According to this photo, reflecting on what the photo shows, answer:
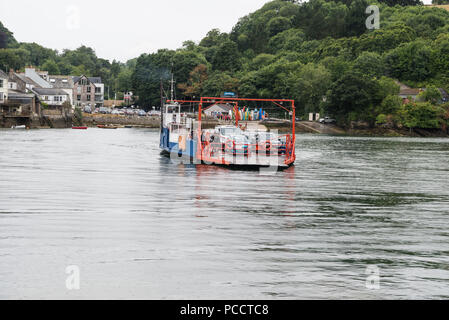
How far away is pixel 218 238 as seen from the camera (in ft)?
61.4

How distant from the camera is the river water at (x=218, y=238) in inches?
544

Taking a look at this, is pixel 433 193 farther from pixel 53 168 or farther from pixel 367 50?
pixel 367 50

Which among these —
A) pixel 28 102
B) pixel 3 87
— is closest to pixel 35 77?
pixel 28 102

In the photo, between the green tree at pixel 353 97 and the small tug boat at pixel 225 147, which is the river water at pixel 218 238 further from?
the green tree at pixel 353 97

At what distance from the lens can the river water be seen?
13.8 metres

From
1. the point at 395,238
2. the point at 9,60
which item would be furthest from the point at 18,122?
the point at 395,238

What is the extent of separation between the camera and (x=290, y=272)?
1493cm

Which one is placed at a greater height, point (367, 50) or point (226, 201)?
point (367, 50)

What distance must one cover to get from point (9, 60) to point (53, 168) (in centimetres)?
15943

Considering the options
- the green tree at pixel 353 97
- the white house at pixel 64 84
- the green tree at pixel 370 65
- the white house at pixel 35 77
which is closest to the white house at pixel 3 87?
the white house at pixel 35 77

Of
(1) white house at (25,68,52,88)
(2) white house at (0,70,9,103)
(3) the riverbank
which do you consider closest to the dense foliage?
(3) the riverbank

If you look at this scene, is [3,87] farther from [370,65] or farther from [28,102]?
[370,65]

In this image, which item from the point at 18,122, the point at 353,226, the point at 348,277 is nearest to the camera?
the point at 348,277

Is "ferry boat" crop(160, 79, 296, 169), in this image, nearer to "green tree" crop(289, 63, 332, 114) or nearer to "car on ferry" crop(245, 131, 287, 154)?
"car on ferry" crop(245, 131, 287, 154)
